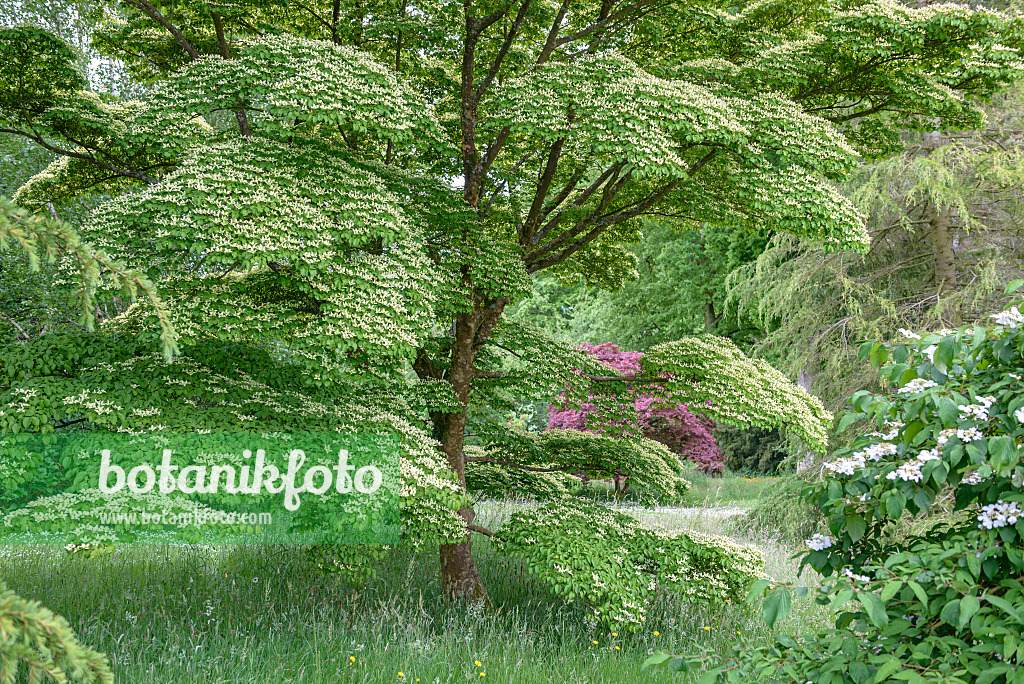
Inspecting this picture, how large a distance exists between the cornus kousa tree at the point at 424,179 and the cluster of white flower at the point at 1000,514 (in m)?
2.98

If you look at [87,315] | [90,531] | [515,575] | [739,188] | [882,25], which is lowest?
[515,575]

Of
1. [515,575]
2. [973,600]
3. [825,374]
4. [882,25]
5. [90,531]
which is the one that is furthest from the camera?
[825,374]

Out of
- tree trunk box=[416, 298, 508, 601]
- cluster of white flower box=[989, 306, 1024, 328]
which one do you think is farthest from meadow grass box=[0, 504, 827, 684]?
cluster of white flower box=[989, 306, 1024, 328]

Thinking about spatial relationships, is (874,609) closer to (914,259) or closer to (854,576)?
(854,576)

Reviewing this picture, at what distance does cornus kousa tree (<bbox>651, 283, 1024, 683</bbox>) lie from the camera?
1936 millimetres

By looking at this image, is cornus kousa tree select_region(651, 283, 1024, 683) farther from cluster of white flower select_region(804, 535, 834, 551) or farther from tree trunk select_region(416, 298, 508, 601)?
tree trunk select_region(416, 298, 508, 601)

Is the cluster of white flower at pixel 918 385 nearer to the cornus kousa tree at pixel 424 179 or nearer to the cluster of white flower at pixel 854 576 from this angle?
the cluster of white flower at pixel 854 576

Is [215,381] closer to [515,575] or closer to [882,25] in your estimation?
[515,575]

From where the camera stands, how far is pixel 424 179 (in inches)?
238

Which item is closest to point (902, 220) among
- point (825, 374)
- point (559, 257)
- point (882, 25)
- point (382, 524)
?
point (825, 374)

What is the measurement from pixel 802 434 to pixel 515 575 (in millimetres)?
3402

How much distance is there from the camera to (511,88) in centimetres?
505

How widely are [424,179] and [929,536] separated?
4.75 meters

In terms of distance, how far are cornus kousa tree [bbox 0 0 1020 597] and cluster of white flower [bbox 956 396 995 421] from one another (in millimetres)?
2863
